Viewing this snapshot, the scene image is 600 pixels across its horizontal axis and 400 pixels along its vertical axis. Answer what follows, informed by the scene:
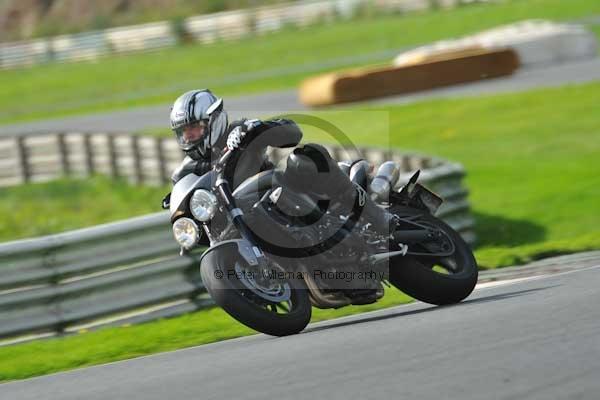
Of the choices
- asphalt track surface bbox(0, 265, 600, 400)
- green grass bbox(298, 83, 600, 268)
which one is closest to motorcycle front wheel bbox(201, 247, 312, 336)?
asphalt track surface bbox(0, 265, 600, 400)

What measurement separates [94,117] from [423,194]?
20188mm

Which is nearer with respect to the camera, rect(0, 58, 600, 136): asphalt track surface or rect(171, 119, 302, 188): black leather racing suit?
rect(171, 119, 302, 188): black leather racing suit

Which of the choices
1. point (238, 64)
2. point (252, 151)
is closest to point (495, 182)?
point (252, 151)

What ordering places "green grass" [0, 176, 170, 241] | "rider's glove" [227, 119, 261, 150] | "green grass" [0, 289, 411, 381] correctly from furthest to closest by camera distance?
1. "green grass" [0, 176, 170, 241]
2. "green grass" [0, 289, 411, 381]
3. "rider's glove" [227, 119, 261, 150]

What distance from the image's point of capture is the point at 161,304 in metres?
9.17

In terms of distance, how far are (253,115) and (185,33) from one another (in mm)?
35576

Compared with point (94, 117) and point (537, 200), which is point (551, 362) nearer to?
point (537, 200)

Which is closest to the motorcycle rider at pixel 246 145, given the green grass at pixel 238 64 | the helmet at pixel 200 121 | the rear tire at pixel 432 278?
the helmet at pixel 200 121

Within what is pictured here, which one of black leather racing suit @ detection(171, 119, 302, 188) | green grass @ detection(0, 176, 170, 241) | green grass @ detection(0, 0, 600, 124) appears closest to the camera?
black leather racing suit @ detection(171, 119, 302, 188)

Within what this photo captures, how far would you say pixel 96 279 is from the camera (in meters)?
8.96

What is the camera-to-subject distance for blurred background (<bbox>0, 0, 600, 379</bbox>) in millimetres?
8797

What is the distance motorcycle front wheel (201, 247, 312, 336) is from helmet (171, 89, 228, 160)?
0.78 m

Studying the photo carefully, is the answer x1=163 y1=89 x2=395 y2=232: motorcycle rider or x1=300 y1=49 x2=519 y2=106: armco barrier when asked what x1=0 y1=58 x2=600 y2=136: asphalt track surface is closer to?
x1=300 y1=49 x2=519 y2=106: armco barrier

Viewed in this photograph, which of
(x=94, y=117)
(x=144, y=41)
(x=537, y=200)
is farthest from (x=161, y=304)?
(x=144, y=41)
